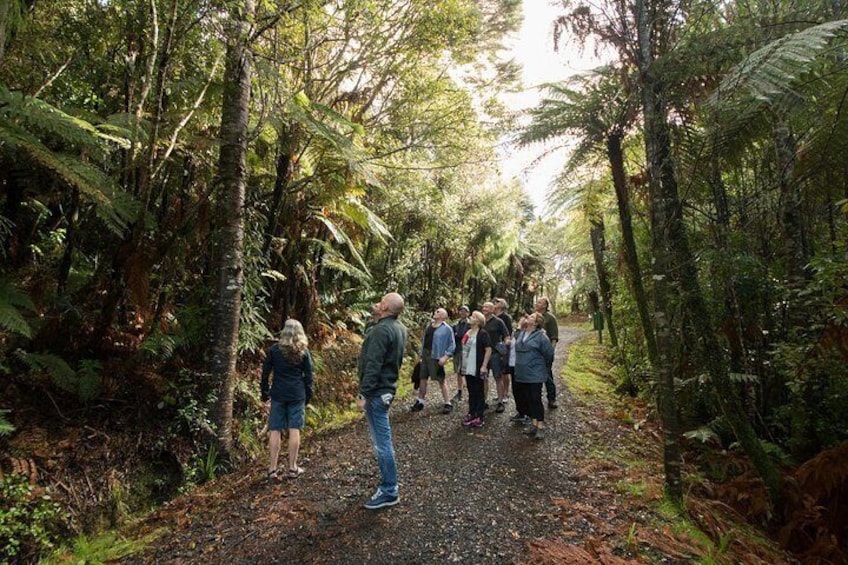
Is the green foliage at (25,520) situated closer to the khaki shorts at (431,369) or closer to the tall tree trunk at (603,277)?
the khaki shorts at (431,369)

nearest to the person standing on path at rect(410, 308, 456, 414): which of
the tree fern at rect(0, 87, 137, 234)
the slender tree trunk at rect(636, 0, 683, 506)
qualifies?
the slender tree trunk at rect(636, 0, 683, 506)

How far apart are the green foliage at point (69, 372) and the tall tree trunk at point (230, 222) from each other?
1131mm

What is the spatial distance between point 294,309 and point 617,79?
6953mm

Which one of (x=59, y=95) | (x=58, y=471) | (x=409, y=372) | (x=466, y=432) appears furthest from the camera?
(x=409, y=372)

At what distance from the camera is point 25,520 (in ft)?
11.1

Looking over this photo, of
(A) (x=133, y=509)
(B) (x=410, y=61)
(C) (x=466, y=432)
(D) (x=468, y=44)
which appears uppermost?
(D) (x=468, y=44)

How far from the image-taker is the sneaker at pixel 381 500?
160 inches

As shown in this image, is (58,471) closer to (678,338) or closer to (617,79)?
(617,79)

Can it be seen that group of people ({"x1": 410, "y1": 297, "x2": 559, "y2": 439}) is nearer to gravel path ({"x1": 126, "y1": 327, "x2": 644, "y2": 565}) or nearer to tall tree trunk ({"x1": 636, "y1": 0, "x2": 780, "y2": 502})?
gravel path ({"x1": 126, "y1": 327, "x2": 644, "y2": 565})

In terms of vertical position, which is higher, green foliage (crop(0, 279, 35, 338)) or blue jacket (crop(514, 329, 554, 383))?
green foliage (crop(0, 279, 35, 338))

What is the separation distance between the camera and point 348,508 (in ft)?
13.5

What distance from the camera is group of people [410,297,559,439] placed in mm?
6340

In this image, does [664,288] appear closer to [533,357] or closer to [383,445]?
[533,357]

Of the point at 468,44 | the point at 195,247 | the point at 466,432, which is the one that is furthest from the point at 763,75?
the point at 195,247
